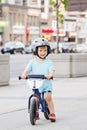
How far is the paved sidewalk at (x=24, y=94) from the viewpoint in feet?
39.9

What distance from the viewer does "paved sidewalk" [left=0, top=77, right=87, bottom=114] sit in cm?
1216

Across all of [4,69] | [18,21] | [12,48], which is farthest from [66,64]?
[18,21]

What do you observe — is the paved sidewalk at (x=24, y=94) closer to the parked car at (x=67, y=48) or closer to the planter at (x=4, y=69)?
the planter at (x=4, y=69)

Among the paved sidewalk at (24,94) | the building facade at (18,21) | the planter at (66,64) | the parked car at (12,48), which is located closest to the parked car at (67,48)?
the parked car at (12,48)

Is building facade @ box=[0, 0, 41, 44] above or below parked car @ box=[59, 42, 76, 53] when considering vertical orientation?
above

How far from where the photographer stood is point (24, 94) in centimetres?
1458

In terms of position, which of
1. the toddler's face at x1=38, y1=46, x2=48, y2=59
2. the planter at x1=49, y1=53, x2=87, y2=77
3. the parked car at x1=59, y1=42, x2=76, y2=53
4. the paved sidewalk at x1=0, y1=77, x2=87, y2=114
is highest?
the toddler's face at x1=38, y1=46, x2=48, y2=59

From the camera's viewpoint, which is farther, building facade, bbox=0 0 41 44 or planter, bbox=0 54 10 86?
building facade, bbox=0 0 41 44

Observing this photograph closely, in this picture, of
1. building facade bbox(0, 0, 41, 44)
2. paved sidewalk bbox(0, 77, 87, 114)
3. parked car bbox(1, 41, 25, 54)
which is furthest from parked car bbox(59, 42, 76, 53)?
paved sidewalk bbox(0, 77, 87, 114)

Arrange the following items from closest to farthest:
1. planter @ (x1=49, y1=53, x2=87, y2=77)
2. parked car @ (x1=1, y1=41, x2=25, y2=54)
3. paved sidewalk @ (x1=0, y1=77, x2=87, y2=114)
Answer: paved sidewalk @ (x1=0, y1=77, x2=87, y2=114) → planter @ (x1=49, y1=53, x2=87, y2=77) → parked car @ (x1=1, y1=41, x2=25, y2=54)

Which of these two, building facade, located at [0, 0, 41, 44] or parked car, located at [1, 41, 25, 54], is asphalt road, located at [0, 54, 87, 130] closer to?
parked car, located at [1, 41, 25, 54]

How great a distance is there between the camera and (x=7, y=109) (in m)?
11.5

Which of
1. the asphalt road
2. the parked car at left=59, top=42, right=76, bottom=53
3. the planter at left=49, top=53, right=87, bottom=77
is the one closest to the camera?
the asphalt road

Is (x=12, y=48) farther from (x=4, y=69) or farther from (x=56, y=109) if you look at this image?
(x=56, y=109)
